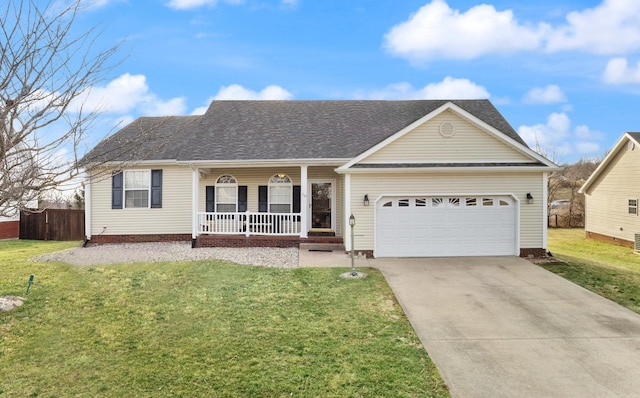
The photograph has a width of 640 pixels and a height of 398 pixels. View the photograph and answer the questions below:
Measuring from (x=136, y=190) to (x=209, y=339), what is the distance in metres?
10.7

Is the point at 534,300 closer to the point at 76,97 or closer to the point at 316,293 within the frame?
the point at 316,293

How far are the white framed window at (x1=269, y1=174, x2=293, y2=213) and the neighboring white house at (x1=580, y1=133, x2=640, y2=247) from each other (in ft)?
50.0

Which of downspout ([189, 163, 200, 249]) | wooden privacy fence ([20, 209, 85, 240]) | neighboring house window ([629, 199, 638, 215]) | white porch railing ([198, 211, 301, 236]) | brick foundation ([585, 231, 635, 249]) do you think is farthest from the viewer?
wooden privacy fence ([20, 209, 85, 240])

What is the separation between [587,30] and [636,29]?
1879 millimetres

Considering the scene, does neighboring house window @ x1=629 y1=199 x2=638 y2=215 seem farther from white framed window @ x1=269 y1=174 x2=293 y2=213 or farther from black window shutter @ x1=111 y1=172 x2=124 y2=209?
black window shutter @ x1=111 y1=172 x2=124 y2=209

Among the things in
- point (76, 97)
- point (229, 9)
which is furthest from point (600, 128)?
point (76, 97)

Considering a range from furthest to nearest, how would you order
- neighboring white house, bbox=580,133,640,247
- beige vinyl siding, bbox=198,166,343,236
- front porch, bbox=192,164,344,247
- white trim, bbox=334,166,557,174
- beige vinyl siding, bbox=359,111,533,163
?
neighboring white house, bbox=580,133,640,247
beige vinyl siding, bbox=198,166,343,236
front porch, bbox=192,164,344,247
beige vinyl siding, bbox=359,111,533,163
white trim, bbox=334,166,557,174

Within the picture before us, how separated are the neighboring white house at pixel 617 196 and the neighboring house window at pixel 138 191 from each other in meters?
20.5

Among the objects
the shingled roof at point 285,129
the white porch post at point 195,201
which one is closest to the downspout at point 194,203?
the white porch post at point 195,201

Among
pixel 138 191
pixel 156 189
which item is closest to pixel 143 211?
pixel 138 191

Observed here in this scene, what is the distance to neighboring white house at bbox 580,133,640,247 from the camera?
53.0 ft

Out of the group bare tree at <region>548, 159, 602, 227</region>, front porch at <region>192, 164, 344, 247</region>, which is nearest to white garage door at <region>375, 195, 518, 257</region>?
front porch at <region>192, 164, 344, 247</region>

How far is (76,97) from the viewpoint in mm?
5863

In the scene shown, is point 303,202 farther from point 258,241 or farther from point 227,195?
point 227,195
